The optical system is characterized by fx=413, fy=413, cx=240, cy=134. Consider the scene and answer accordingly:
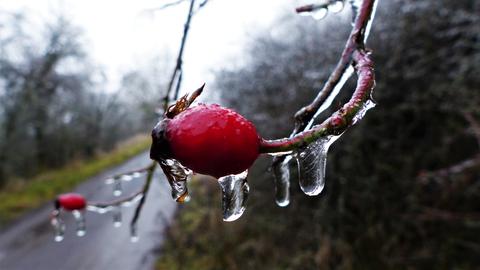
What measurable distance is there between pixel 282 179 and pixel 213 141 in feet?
0.85

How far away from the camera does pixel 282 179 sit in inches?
20.6

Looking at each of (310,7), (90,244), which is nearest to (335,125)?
(310,7)

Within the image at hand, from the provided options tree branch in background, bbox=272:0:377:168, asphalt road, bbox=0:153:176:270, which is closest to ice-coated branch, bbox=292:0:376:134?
tree branch in background, bbox=272:0:377:168

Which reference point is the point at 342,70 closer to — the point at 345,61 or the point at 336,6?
the point at 345,61

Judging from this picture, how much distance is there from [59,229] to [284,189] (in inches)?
22.3

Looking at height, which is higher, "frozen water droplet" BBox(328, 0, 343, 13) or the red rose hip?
the red rose hip

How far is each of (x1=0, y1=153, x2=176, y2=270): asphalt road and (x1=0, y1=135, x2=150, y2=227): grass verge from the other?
72 cm

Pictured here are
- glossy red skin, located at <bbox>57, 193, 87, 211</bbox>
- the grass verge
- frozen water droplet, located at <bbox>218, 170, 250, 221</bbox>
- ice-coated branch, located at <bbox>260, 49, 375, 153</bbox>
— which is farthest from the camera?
the grass verge

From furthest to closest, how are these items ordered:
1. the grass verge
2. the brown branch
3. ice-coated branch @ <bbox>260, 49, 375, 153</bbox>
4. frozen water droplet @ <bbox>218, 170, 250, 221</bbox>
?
the grass verge → the brown branch → frozen water droplet @ <bbox>218, 170, 250, 221</bbox> → ice-coated branch @ <bbox>260, 49, 375, 153</bbox>

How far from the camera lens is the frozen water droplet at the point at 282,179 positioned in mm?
463

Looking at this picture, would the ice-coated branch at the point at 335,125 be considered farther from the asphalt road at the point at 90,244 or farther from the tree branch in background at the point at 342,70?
the asphalt road at the point at 90,244

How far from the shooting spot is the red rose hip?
281 mm

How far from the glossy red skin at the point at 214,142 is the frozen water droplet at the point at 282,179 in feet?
0.47

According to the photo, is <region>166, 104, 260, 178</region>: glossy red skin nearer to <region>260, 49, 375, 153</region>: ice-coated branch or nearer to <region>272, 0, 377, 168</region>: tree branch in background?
<region>260, 49, 375, 153</region>: ice-coated branch
